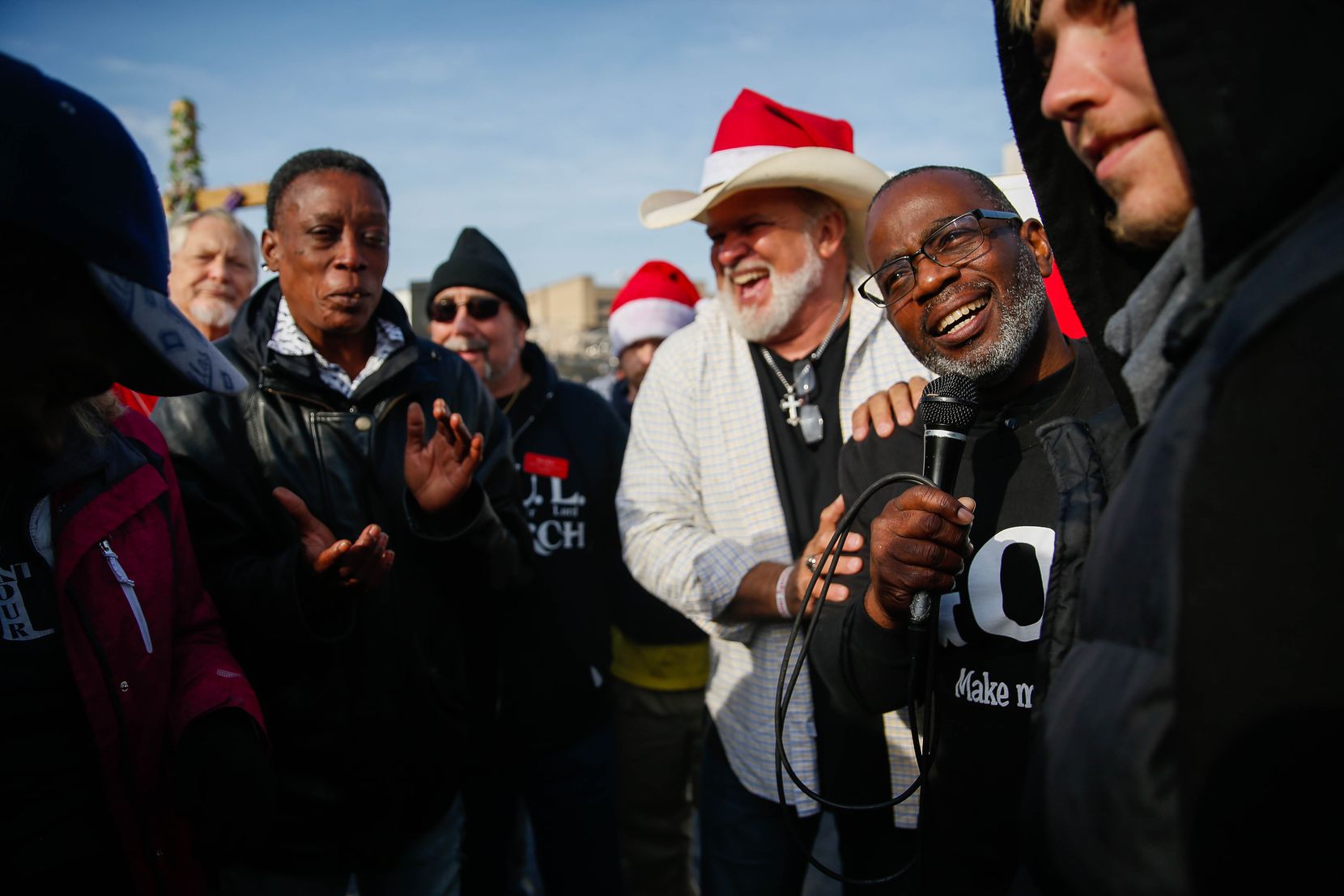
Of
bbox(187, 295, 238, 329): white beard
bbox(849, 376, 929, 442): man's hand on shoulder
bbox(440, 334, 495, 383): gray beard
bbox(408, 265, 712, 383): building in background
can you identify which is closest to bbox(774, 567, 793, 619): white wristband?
bbox(849, 376, 929, 442): man's hand on shoulder

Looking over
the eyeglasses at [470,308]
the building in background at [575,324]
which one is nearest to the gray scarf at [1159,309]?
the eyeglasses at [470,308]

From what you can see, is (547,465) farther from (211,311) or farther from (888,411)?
(211,311)

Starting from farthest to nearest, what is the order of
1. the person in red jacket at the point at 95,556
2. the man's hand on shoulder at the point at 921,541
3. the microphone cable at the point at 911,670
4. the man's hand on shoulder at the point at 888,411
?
the man's hand on shoulder at the point at 888,411, the microphone cable at the point at 911,670, the man's hand on shoulder at the point at 921,541, the person in red jacket at the point at 95,556

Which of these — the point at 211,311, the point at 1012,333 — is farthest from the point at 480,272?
the point at 1012,333

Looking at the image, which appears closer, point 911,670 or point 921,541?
point 921,541

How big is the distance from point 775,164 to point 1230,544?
8.87 feet

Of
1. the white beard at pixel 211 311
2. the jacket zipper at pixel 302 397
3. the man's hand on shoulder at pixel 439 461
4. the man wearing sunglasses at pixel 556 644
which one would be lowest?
the man wearing sunglasses at pixel 556 644

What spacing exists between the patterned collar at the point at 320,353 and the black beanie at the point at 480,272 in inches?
61.0

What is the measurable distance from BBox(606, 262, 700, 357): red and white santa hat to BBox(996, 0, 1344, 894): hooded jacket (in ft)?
18.5

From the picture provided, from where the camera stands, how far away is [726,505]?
2918 millimetres

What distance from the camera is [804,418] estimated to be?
2.91 meters

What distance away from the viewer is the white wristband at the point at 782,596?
2.52 meters

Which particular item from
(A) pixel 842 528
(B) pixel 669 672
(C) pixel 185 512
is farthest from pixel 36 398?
(B) pixel 669 672

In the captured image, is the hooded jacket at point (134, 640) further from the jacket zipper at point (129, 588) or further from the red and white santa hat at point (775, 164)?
the red and white santa hat at point (775, 164)
